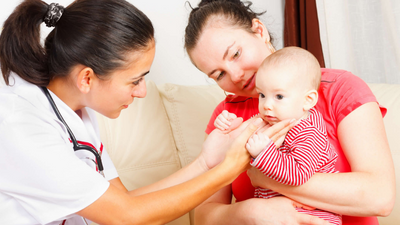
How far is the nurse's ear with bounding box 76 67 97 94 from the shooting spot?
1.17m

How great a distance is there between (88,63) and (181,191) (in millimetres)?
532

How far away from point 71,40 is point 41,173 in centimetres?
46

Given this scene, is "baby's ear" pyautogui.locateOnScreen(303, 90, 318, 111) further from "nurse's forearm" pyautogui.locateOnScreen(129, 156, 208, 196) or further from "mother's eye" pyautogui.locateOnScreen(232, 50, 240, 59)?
"nurse's forearm" pyautogui.locateOnScreen(129, 156, 208, 196)

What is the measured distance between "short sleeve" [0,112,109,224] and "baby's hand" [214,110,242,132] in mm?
559

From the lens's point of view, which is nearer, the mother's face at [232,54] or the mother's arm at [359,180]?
the mother's arm at [359,180]

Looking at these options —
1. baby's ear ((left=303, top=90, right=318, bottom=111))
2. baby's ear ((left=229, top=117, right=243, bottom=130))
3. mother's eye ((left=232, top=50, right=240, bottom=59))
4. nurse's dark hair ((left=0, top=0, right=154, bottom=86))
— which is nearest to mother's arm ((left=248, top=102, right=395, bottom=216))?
baby's ear ((left=303, top=90, right=318, bottom=111))

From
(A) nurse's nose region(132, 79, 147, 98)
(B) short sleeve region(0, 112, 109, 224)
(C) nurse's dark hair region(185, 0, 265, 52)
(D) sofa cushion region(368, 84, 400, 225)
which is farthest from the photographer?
(D) sofa cushion region(368, 84, 400, 225)

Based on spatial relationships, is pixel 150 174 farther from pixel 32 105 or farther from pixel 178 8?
pixel 178 8

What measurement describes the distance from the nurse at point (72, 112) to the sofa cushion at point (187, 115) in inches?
30.3

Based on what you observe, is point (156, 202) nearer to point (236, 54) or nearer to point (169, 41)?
point (236, 54)

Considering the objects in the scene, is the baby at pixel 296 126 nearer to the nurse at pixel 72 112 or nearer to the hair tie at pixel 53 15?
the nurse at pixel 72 112

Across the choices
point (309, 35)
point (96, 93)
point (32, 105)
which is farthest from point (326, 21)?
point (32, 105)

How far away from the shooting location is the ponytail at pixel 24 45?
3.69ft

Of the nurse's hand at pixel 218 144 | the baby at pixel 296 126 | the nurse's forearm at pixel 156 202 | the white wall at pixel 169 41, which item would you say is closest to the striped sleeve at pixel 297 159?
the baby at pixel 296 126
